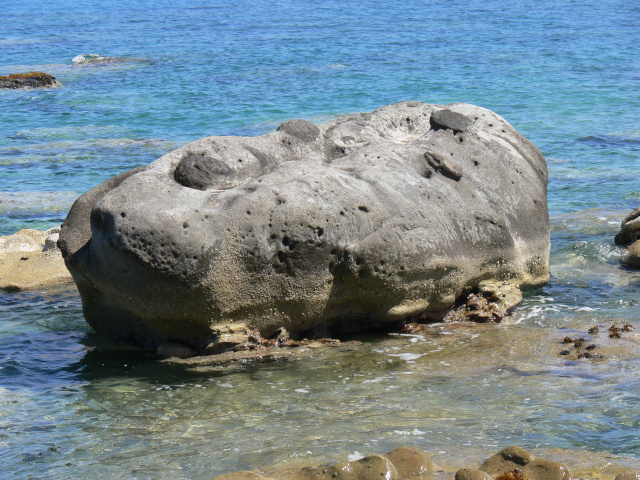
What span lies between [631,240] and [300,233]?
5.11 m

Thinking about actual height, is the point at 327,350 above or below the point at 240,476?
below

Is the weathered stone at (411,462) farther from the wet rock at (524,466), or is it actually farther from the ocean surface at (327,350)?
the wet rock at (524,466)

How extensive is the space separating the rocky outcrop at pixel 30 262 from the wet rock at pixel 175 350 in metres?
2.98

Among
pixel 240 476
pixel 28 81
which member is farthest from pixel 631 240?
pixel 28 81

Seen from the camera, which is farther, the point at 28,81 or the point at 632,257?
the point at 28,81

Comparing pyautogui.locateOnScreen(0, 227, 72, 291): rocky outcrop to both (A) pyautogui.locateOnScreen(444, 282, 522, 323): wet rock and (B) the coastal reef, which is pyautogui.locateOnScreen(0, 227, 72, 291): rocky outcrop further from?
(B) the coastal reef

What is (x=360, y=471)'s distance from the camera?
13.3 feet

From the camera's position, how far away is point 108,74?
1013 inches

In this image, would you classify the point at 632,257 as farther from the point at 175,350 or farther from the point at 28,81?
the point at 28,81

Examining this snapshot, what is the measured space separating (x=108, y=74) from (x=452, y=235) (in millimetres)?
21040

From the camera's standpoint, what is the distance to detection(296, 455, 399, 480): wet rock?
159 inches

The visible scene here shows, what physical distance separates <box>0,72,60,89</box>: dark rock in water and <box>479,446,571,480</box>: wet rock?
2226cm

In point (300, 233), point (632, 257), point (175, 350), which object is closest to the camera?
point (300, 233)

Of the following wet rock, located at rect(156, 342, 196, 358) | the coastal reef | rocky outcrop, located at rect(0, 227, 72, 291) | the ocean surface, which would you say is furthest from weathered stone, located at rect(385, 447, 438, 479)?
rocky outcrop, located at rect(0, 227, 72, 291)
